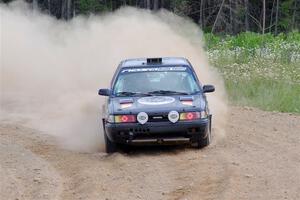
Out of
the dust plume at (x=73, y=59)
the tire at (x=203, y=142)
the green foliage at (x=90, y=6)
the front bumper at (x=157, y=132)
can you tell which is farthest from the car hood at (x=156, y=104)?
the green foliage at (x=90, y=6)

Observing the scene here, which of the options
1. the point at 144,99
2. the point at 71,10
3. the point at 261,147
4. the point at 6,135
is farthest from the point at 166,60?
the point at 71,10

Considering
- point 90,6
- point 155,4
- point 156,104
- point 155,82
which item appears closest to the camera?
point 156,104

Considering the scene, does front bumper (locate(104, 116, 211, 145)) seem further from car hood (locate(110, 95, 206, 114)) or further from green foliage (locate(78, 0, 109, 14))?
green foliage (locate(78, 0, 109, 14))

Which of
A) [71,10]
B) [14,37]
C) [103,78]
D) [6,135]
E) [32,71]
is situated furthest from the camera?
[71,10]

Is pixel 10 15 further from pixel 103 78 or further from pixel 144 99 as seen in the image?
pixel 144 99

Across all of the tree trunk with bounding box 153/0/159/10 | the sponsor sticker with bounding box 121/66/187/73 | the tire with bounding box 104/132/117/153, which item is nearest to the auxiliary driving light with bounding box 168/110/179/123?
the tire with bounding box 104/132/117/153

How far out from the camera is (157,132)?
10758 millimetres

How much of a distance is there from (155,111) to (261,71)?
419 inches

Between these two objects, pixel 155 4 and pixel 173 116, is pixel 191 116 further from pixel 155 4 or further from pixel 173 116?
pixel 155 4

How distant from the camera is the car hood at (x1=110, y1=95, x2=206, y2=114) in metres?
10.9

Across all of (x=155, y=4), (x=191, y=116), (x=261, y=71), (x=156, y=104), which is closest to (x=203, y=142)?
(x=191, y=116)

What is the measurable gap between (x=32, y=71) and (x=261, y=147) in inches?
547

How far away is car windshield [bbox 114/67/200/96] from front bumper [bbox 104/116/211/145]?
0.94m

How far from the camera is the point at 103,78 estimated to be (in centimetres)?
1969
